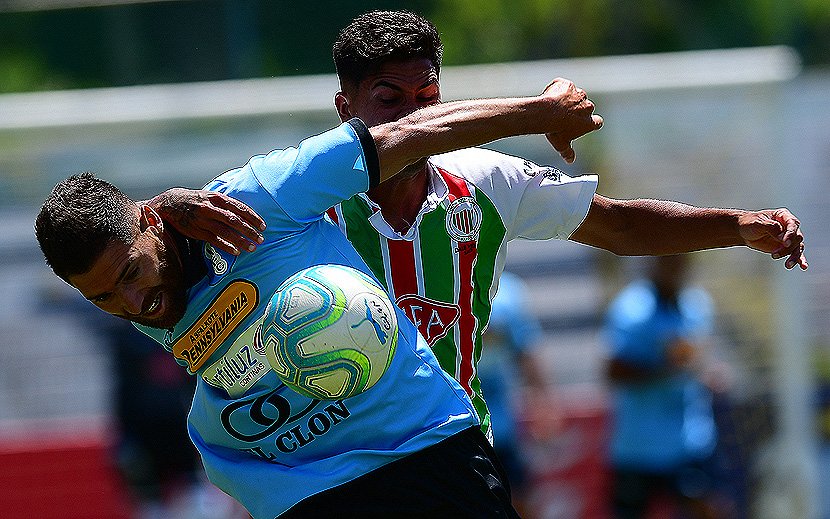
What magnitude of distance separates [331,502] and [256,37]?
17.2ft

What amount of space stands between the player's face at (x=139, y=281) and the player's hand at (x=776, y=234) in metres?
1.49

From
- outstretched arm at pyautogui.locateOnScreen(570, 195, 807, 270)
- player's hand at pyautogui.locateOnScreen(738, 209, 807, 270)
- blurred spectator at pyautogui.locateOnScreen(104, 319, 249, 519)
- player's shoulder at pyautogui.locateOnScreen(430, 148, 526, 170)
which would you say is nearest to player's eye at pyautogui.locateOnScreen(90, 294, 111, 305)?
player's shoulder at pyautogui.locateOnScreen(430, 148, 526, 170)

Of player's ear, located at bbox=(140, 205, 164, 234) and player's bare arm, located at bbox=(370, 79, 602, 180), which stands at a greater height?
player's bare arm, located at bbox=(370, 79, 602, 180)

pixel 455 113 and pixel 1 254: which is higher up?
pixel 455 113

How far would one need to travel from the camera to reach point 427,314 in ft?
9.09

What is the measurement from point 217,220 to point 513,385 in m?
4.26

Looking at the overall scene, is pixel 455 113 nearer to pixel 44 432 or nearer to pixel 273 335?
pixel 273 335

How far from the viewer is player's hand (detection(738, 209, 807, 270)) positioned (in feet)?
8.54

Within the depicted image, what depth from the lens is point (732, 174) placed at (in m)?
7.13

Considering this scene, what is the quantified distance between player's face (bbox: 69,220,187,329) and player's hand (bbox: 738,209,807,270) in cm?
149

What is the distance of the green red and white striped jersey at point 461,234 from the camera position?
274 cm

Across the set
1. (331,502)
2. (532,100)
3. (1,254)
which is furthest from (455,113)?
(1,254)

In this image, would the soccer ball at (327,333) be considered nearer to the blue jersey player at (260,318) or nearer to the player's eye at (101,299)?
the blue jersey player at (260,318)

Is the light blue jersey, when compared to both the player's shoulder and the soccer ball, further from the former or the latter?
the player's shoulder
